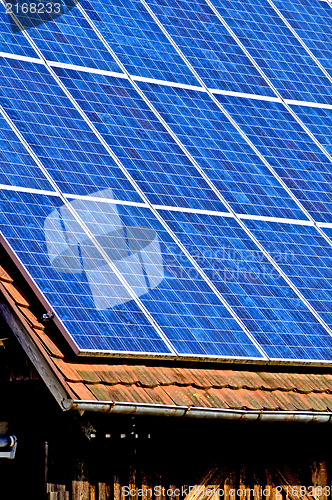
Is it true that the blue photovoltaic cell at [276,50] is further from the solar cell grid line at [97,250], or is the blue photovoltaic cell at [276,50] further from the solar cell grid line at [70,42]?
the solar cell grid line at [97,250]

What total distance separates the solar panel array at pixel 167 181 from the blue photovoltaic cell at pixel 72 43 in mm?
23

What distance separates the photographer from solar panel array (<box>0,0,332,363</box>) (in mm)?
10469

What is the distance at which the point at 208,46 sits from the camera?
1512 cm

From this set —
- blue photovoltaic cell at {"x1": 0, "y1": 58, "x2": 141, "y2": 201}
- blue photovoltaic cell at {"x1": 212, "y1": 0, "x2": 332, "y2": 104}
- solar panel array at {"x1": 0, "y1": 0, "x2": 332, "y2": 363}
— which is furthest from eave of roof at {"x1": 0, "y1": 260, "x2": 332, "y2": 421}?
blue photovoltaic cell at {"x1": 212, "y1": 0, "x2": 332, "y2": 104}

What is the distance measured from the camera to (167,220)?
11633 millimetres

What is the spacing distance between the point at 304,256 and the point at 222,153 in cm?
193

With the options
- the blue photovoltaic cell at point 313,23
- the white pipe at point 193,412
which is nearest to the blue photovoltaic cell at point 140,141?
the white pipe at point 193,412

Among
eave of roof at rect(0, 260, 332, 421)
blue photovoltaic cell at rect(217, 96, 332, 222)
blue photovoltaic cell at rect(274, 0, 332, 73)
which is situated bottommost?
eave of roof at rect(0, 260, 332, 421)

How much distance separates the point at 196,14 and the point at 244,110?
2473 mm

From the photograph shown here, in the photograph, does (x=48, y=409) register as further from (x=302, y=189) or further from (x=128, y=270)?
(x=302, y=189)

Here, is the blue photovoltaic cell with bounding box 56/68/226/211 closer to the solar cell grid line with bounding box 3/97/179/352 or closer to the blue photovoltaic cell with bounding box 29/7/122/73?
the blue photovoltaic cell with bounding box 29/7/122/73

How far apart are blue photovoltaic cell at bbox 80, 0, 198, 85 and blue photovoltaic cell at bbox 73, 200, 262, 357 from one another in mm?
3198

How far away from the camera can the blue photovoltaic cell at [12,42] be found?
41.9 ft

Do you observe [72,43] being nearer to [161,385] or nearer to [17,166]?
[17,166]
